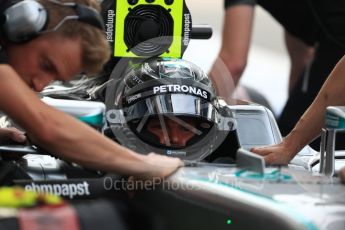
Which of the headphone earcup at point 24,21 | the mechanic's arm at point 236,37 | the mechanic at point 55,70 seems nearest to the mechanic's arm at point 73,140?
the mechanic at point 55,70

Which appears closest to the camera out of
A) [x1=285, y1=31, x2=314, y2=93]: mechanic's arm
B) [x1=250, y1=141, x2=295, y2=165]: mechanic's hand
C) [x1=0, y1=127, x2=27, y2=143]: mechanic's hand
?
[x1=0, y1=127, x2=27, y2=143]: mechanic's hand

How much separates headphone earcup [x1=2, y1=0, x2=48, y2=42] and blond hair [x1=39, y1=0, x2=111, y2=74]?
0.14 feet

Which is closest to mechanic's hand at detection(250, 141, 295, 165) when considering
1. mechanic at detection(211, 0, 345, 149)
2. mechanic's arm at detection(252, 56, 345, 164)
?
mechanic's arm at detection(252, 56, 345, 164)

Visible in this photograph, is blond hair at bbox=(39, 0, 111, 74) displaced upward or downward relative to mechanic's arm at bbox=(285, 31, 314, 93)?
upward

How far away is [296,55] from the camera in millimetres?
7859

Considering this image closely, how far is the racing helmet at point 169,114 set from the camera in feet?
15.8

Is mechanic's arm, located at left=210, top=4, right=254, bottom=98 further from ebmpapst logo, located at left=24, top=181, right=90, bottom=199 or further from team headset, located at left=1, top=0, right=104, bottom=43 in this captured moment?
team headset, located at left=1, top=0, right=104, bottom=43

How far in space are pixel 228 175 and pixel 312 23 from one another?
335cm

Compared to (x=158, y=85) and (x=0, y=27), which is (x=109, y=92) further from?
(x=0, y=27)

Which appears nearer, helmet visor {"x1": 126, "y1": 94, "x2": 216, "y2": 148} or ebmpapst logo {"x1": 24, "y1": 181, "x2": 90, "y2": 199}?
ebmpapst logo {"x1": 24, "y1": 181, "x2": 90, "y2": 199}

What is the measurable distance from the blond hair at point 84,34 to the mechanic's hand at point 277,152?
3.18 feet

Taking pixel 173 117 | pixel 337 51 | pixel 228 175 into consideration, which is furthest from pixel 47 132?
pixel 337 51

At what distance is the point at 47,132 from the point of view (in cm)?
385

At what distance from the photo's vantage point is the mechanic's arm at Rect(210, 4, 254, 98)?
21.3 ft
